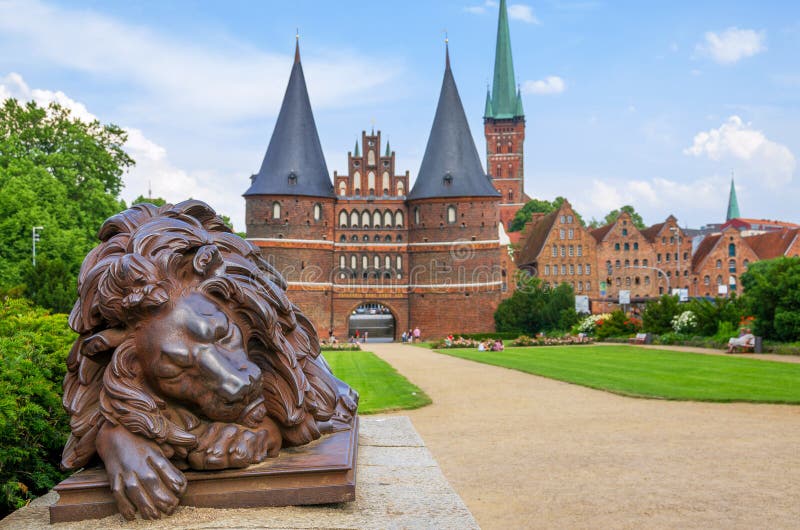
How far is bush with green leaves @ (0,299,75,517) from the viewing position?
Result: 3.77 m

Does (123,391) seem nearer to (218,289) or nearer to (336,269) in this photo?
(218,289)

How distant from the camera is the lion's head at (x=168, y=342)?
2557 millimetres

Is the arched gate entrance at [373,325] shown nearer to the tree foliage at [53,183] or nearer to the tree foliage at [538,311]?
the tree foliage at [538,311]

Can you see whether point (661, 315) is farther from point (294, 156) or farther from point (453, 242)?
point (294, 156)

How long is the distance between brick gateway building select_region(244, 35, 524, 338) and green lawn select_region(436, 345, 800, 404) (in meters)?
24.5

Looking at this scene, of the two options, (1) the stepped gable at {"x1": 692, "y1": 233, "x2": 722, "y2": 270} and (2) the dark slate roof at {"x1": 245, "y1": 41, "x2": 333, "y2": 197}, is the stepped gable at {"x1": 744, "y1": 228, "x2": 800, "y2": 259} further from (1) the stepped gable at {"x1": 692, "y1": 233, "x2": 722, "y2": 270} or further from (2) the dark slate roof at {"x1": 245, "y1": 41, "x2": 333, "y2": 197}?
(2) the dark slate roof at {"x1": 245, "y1": 41, "x2": 333, "y2": 197}

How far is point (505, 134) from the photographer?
96875 millimetres

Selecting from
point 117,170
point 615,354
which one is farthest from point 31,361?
point 117,170

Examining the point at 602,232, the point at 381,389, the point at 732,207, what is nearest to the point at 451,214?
the point at 602,232

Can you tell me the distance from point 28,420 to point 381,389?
10.3 meters

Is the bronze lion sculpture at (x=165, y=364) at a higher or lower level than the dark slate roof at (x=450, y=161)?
lower

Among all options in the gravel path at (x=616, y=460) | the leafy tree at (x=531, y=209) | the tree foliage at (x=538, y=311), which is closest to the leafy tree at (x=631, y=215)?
the leafy tree at (x=531, y=209)

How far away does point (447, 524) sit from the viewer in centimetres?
265


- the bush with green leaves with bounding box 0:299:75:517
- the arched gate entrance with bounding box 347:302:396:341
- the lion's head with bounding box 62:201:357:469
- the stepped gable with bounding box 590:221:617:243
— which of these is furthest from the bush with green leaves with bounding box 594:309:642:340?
the lion's head with bounding box 62:201:357:469
